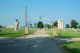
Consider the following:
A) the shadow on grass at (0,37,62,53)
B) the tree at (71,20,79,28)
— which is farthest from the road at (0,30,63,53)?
the tree at (71,20,79,28)

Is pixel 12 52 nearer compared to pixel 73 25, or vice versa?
pixel 12 52

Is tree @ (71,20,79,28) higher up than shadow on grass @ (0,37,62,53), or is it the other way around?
tree @ (71,20,79,28)

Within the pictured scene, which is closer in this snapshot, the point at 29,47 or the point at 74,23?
the point at 29,47

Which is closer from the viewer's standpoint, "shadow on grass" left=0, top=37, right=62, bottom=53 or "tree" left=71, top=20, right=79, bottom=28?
"shadow on grass" left=0, top=37, right=62, bottom=53

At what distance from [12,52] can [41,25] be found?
168709 millimetres

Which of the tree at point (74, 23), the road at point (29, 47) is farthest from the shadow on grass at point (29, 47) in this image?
the tree at point (74, 23)

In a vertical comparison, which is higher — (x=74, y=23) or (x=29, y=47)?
(x=74, y=23)

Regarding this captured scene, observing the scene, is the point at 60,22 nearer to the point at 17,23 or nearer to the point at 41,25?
the point at 41,25

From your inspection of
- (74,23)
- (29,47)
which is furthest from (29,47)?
(74,23)

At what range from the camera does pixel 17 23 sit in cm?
8600

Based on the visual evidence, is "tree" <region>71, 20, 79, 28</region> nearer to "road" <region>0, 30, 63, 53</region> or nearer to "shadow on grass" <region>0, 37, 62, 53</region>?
"road" <region>0, 30, 63, 53</region>

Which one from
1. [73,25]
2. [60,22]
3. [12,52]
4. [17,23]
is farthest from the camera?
[60,22]

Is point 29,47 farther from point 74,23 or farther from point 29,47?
point 74,23

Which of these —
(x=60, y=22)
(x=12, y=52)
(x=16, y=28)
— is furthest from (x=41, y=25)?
(x=12, y=52)
